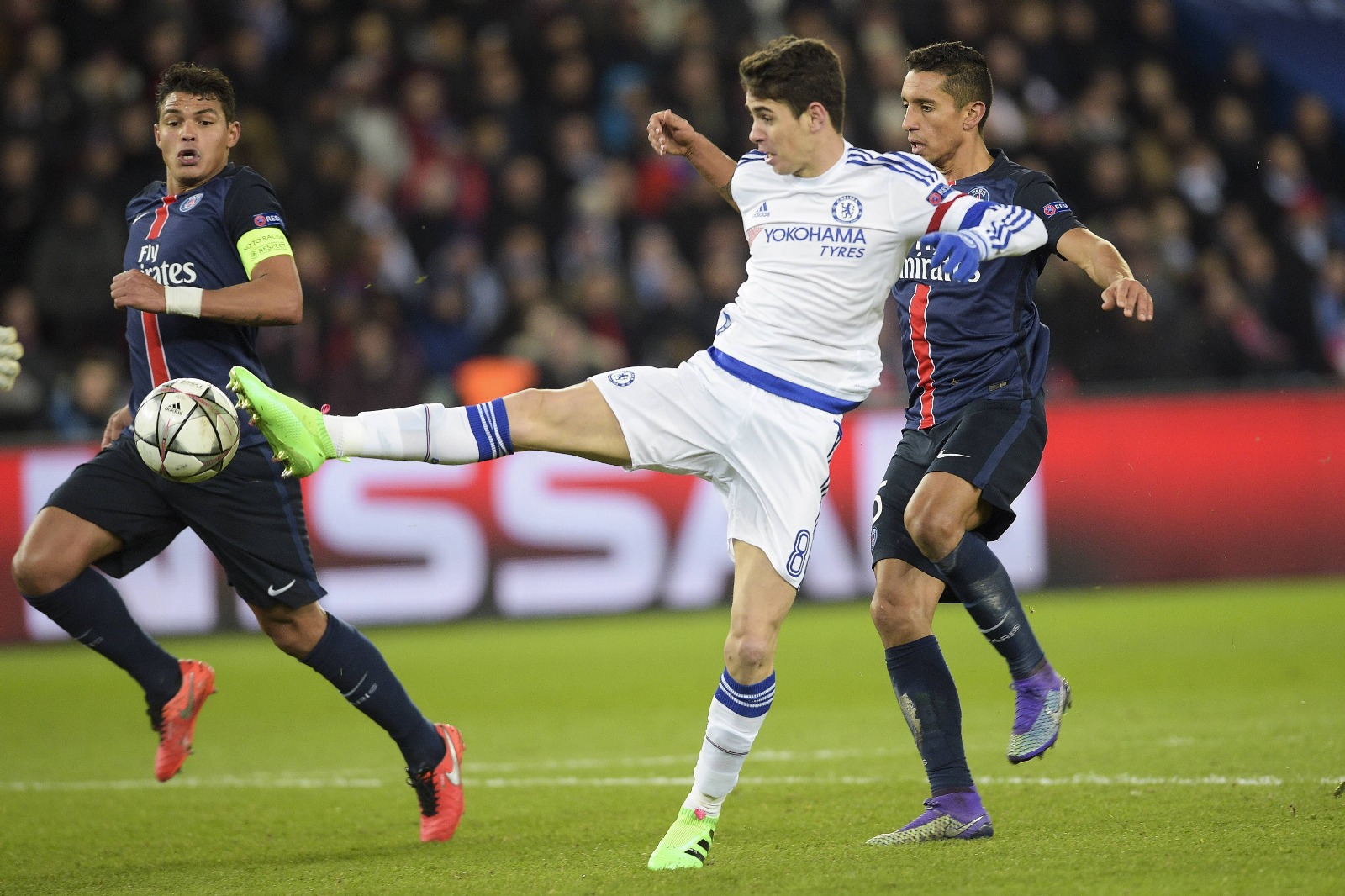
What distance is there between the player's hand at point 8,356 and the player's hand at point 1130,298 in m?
3.18

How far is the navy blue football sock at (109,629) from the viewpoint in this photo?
519 cm

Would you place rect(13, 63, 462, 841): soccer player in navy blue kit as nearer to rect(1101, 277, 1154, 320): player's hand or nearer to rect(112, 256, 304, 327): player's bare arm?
rect(112, 256, 304, 327): player's bare arm

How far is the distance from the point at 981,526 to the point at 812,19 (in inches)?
401

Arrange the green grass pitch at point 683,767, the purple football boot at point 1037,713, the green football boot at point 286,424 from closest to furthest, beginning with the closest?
1. the green football boot at point 286,424
2. the green grass pitch at point 683,767
3. the purple football boot at point 1037,713

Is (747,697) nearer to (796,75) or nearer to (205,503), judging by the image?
(796,75)

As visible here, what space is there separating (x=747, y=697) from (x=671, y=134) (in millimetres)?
1847

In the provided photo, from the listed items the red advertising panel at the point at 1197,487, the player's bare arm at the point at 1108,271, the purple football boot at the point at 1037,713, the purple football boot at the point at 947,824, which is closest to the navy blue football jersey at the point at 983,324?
the player's bare arm at the point at 1108,271

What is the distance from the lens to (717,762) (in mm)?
4457

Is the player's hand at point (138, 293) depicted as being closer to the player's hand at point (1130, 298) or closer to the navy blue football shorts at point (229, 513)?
the navy blue football shorts at point (229, 513)

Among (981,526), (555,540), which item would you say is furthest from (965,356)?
(555,540)

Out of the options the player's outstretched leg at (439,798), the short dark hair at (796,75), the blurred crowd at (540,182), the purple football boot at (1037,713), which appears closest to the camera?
the short dark hair at (796,75)

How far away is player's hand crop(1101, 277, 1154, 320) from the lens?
4.54 meters

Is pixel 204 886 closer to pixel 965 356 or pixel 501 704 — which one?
pixel 965 356

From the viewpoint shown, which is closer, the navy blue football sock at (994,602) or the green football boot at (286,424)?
the green football boot at (286,424)
